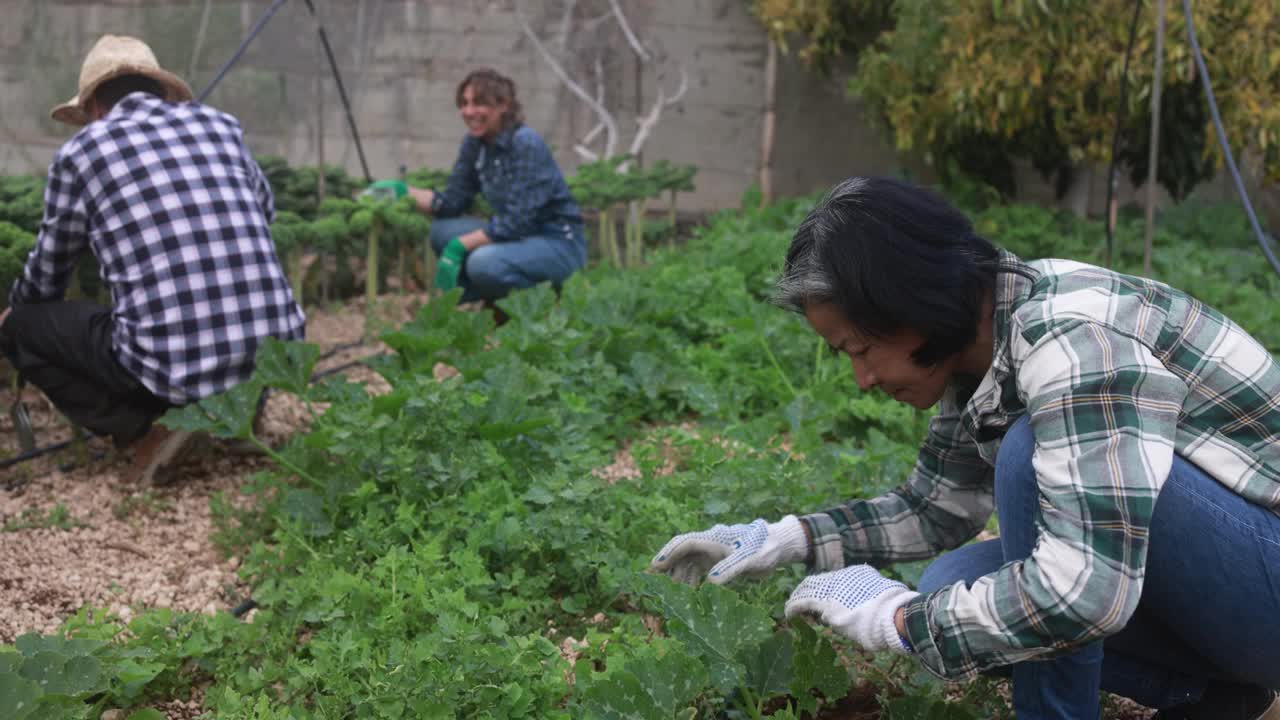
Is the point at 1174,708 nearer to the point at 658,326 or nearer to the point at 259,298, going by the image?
the point at 259,298

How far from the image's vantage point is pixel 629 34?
24.2ft

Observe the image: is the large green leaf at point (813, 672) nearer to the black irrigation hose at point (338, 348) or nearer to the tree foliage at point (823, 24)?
the black irrigation hose at point (338, 348)

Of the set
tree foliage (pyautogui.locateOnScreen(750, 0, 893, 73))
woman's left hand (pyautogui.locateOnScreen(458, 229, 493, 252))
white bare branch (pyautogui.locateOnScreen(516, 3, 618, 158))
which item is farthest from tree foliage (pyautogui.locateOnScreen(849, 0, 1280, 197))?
woman's left hand (pyautogui.locateOnScreen(458, 229, 493, 252))

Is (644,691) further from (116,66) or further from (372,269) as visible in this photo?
(372,269)

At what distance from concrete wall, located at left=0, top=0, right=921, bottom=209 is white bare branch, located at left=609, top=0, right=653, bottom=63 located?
0.23 ft

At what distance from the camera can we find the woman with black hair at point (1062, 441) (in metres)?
1.37

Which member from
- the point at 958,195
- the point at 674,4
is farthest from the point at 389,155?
the point at 958,195

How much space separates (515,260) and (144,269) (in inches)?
81.3

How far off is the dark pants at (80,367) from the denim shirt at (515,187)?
2.08 metres

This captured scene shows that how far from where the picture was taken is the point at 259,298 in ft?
10.4

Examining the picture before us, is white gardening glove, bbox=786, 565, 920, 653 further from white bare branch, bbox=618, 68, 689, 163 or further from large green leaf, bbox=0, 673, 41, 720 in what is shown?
white bare branch, bbox=618, 68, 689, 163

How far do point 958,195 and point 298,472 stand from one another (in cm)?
547

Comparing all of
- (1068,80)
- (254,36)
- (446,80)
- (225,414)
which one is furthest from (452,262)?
(1068,80)

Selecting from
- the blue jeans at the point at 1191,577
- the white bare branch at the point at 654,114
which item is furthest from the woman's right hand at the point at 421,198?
the blue jeans at the point at 1191,577
